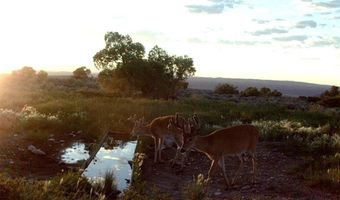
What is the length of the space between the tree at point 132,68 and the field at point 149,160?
17360 millimetres

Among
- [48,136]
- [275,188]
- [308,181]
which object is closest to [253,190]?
[275,188]

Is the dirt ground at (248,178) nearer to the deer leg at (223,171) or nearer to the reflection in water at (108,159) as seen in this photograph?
the deer leg at (223,171)

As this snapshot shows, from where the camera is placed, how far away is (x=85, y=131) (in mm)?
22766

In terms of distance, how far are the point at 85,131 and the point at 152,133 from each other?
4.77 metres

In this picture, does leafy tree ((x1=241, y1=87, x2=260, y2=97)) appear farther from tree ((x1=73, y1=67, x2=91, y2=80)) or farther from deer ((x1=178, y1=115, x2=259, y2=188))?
deer ((x1=178, y1=115, x2=259, y2=188))

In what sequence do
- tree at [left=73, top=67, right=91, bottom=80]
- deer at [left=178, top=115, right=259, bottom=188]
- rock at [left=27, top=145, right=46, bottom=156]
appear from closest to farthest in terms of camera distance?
deer at [left=178, top=115, right=259, bottom=188], rock at [left=27, top=145, right=46, bottom=156], tree at [left=73, top=67, right=91, bottom=80]

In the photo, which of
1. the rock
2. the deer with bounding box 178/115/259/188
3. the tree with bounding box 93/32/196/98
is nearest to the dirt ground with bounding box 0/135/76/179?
the rock

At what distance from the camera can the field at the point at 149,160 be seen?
11133mm

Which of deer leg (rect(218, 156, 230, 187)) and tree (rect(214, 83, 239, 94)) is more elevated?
deer leg (rect(218, 156, 230, 187))

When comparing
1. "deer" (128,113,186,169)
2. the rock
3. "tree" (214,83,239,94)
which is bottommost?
"tree" (214,83,239,94)

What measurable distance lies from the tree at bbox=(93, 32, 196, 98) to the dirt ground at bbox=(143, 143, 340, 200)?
1089 inches

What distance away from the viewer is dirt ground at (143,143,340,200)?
13859 millimetres

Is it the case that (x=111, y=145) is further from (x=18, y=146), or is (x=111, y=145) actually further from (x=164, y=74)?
(x=164, y=74)

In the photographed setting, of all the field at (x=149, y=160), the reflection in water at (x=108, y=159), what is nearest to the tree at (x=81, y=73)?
the field at (x=149, y=160)
